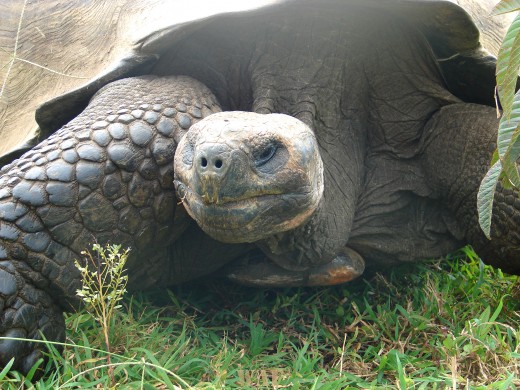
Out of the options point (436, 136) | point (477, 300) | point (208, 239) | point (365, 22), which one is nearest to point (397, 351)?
point (477, 300)

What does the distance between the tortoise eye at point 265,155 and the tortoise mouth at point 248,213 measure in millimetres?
102

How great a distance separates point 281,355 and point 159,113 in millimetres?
1080

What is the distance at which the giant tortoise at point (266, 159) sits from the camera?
220cm

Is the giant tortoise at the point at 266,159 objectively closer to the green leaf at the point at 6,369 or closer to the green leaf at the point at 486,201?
the green leaf at the point at 6,369

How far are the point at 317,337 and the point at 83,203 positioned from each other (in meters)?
1.07

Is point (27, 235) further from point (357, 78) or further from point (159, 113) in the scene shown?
point (357, 78)

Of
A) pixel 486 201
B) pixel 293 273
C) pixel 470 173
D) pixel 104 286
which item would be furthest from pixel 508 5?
pixel 104 286

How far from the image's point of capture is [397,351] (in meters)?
2.34

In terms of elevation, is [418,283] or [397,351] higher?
[397,351]

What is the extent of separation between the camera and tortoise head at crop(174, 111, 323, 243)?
2006 millimetres

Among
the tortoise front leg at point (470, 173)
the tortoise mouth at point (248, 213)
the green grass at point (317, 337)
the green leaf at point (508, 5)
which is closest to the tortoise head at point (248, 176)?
the tortoise mouth at point (248, 213)

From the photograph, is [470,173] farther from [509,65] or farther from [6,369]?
[6,369]

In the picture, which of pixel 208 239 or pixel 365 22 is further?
pixel 365 22

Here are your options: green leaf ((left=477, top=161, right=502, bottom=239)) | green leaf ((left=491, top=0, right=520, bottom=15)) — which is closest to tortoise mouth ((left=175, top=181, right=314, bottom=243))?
green leaf ((left=477, top=161, right=502, bottom=239))
